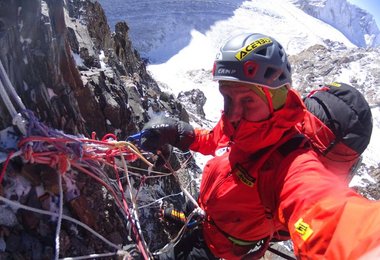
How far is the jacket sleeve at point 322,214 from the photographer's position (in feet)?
4.43

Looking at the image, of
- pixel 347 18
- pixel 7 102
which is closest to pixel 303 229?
pixel 7 102

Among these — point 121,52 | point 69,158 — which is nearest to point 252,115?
point 69,158

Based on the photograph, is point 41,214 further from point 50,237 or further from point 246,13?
point 246,13

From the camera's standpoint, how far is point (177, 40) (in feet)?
154

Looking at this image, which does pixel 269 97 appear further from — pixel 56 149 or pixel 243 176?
pixel 56 149

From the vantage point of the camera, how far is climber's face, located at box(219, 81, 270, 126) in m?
2.36

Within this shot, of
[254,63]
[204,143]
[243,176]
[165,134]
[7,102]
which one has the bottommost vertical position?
[204,143]

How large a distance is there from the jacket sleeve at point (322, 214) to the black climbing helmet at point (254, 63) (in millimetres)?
577

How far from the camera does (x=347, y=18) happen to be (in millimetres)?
78250

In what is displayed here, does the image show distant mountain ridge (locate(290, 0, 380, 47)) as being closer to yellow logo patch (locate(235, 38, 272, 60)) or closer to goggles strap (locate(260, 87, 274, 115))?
yellow logo patch (locate(235, 38, 272, 60))

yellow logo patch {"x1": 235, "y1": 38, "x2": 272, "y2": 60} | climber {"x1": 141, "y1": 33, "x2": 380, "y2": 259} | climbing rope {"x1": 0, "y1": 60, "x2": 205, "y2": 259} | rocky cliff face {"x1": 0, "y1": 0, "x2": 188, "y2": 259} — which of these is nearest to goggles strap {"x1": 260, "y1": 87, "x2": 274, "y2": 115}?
climber {"x1": 141, "y1": 33, "x2": 380, "y2": 259}

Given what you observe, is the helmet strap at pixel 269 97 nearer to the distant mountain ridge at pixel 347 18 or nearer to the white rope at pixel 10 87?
the white rope at pixel 10 87

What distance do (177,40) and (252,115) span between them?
151ft

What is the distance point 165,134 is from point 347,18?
84.3 m
